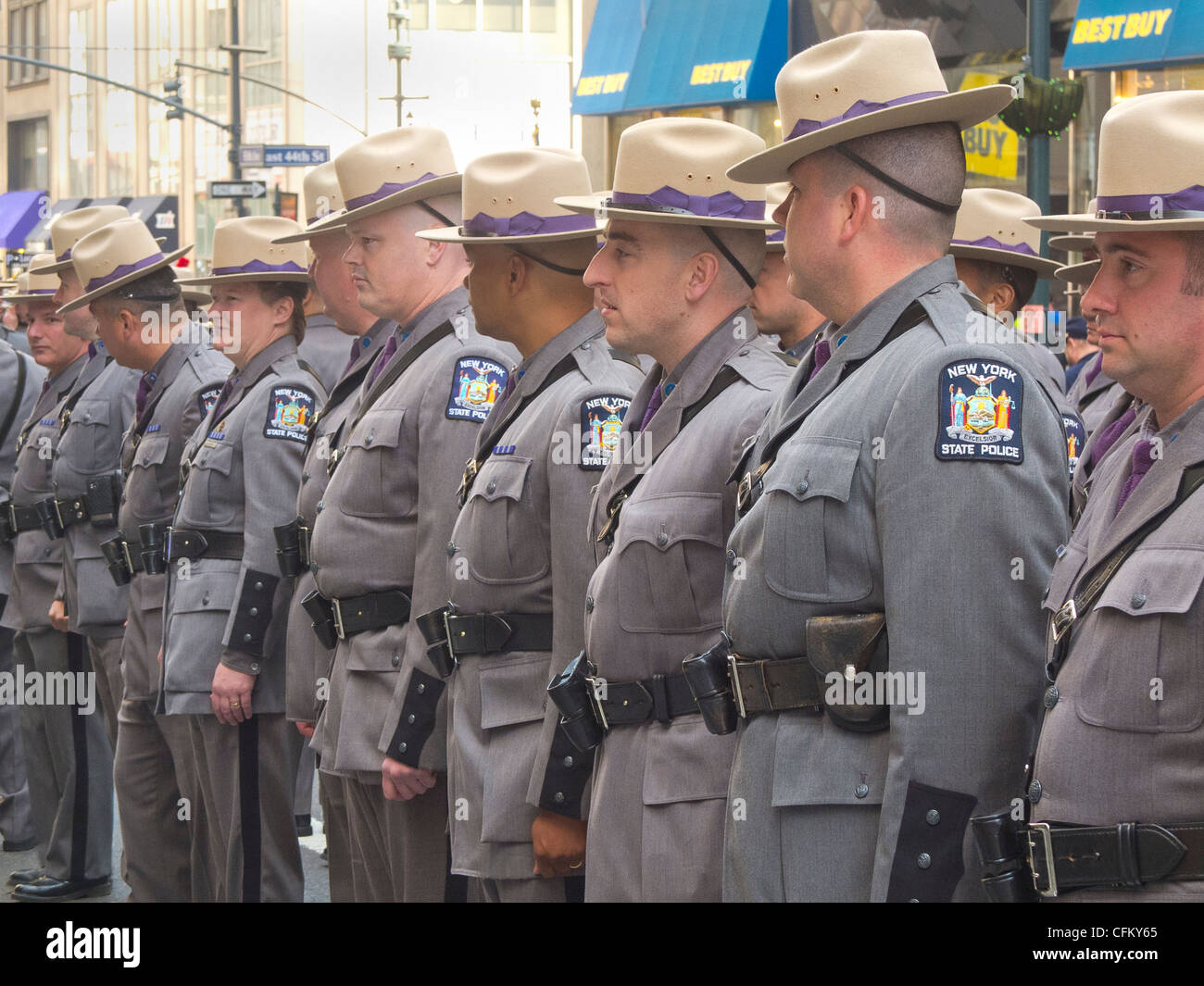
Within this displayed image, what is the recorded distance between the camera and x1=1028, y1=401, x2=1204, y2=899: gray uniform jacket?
2.44 metres

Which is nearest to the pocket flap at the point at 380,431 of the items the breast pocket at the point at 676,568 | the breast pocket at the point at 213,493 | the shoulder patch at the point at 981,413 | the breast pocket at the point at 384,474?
the breast pocket at the point at 384,474

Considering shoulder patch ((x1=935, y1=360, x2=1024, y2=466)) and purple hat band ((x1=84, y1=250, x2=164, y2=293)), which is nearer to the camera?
shoulder patch ((x1=935, y1=360, x2=1024, y2=466))

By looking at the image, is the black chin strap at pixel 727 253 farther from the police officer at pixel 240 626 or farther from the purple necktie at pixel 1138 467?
the police officer at pixel 240 626

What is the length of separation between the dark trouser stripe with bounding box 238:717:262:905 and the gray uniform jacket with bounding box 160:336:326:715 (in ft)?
0.49

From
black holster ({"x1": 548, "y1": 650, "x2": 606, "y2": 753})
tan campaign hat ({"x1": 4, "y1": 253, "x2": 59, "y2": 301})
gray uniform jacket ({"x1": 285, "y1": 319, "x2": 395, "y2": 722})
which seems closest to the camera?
black holster ({"x1": 548, "y1": 650, "x2": 606, "y2": 753})

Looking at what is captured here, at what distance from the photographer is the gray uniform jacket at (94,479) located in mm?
6852

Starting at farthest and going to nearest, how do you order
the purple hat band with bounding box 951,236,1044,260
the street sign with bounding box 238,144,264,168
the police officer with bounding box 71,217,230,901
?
the street sign with bounding box 238,144,264,168 → the police officer with bounding box 71,217,230,901 → the purple hat band with bounding box 951,236,1044,260

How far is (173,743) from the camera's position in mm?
5961

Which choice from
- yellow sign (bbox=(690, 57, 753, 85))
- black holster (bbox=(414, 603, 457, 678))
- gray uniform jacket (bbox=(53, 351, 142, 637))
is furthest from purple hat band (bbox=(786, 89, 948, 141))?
yellow sign (bbox=(690, 57, 753, 85))

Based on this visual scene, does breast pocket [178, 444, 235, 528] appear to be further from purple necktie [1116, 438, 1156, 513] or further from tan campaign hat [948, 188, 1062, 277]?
purple necktie [1116, 438, 1156, 513]

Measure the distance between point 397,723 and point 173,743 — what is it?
182 cm

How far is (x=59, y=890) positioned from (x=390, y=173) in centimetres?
367
